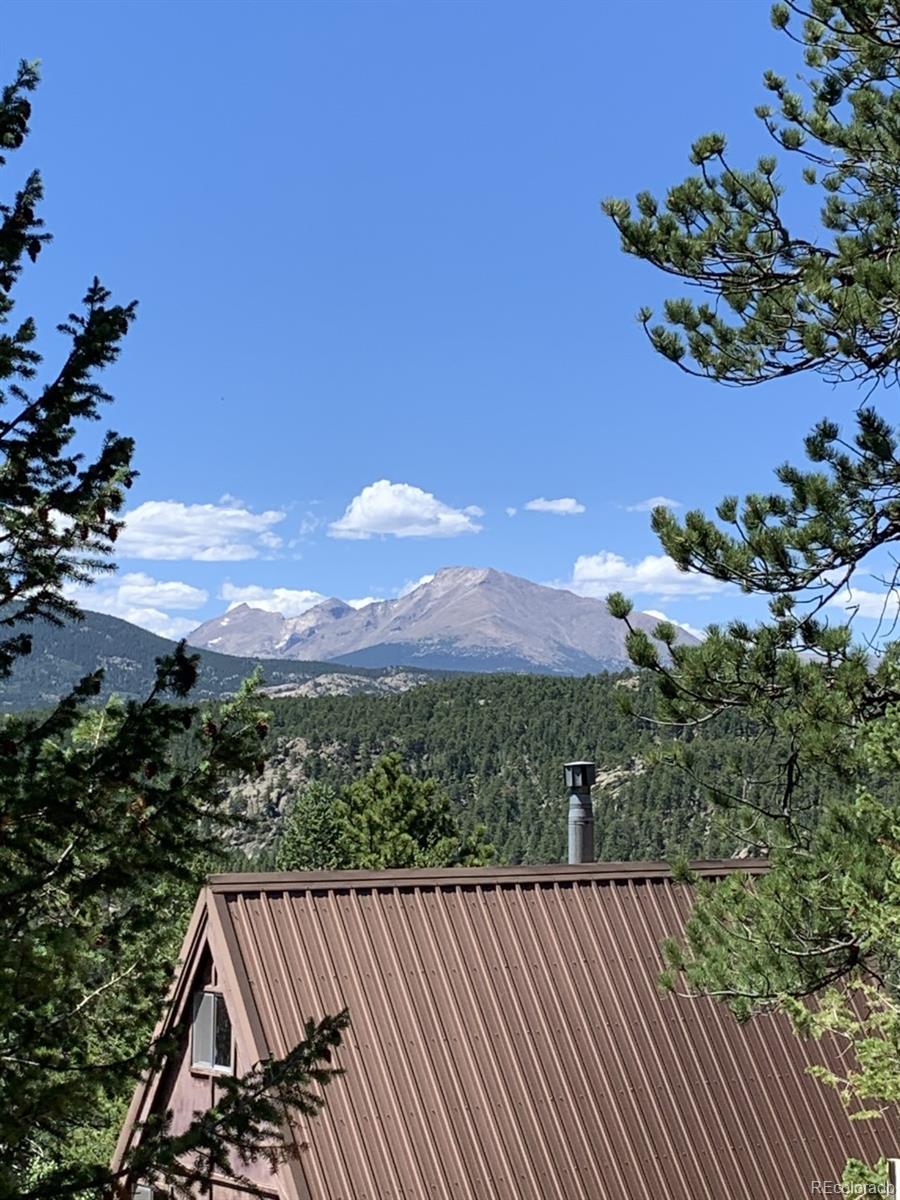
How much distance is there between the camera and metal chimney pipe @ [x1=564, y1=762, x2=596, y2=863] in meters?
18.0

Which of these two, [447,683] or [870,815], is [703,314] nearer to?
[870,815]

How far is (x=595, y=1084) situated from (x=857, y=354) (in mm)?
7300

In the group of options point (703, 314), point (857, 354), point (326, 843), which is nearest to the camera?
point (857, 354)

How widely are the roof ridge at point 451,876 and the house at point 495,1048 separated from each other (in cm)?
3

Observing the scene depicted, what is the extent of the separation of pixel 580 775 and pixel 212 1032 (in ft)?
25.0

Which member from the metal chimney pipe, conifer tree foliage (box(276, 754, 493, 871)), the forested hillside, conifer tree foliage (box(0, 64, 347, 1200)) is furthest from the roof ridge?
the forested hillside

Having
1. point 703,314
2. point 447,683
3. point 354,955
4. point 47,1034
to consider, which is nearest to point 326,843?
point 354,955

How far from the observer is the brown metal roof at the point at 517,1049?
37.3 ft

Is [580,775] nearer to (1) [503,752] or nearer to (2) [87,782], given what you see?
(2) [87,782]

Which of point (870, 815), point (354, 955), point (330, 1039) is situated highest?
point (870, 815)

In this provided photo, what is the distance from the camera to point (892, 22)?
35.1ft

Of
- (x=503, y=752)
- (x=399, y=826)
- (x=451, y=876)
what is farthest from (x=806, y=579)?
(x=503, y=752)

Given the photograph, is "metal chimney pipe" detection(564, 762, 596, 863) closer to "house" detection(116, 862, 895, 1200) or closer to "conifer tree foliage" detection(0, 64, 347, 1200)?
"house" detection(116, 862, 895, 1200)

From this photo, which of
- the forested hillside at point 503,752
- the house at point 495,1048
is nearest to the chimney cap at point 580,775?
the house at point 495,1048
